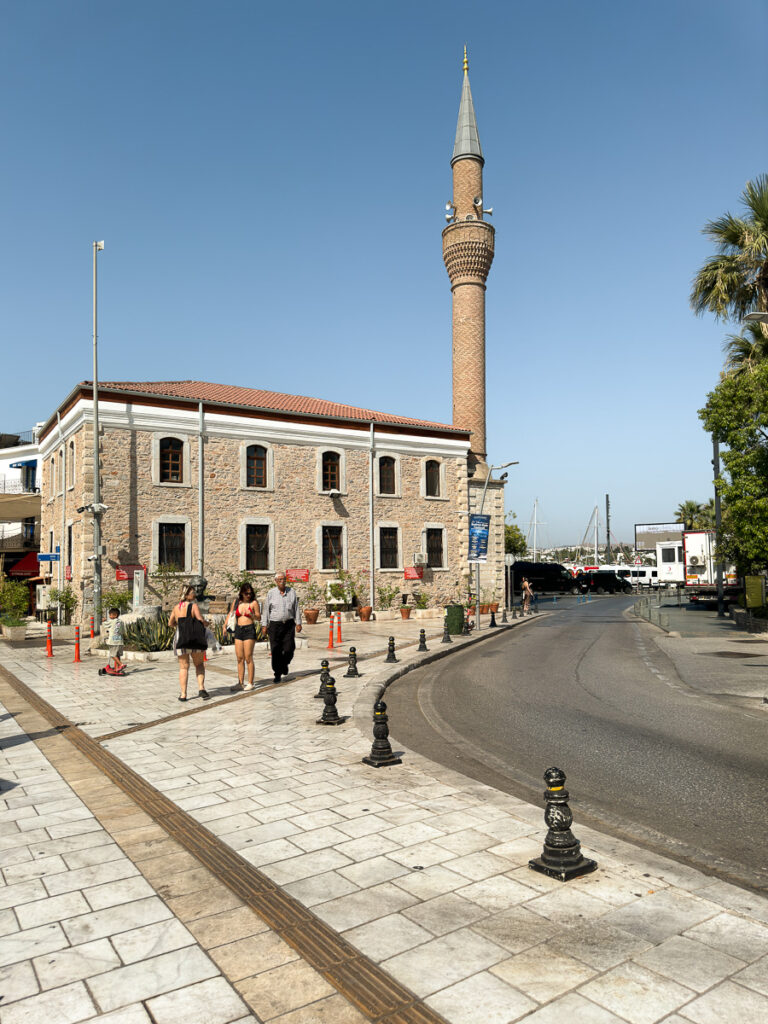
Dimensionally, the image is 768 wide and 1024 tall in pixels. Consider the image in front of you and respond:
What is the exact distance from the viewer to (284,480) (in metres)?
30.3

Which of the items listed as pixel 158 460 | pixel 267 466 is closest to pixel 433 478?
pixel 267 466

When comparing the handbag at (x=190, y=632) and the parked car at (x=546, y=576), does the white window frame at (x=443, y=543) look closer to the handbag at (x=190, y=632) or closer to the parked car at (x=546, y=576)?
the handbag at (x=190, y=632)

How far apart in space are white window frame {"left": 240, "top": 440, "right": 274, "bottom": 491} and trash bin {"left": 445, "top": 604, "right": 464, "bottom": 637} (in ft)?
34.1

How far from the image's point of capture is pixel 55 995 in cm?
329

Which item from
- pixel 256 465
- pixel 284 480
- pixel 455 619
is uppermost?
pixel 256 465

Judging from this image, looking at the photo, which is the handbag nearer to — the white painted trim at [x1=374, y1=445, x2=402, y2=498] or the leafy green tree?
the leafy green tree

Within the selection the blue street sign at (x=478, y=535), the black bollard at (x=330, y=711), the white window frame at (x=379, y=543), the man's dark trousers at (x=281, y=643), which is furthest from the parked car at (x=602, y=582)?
the black bollard at (x=330, y=711)

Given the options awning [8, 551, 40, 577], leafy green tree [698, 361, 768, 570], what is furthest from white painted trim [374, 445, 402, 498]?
awning [8, 551, 40, 577]

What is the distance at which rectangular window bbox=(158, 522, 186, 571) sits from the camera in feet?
88.6

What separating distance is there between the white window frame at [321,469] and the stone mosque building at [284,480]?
62 mm

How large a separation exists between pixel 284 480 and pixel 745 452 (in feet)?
57.7

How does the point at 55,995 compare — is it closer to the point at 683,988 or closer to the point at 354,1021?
the point at 354,1021

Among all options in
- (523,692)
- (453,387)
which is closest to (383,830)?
(523,692)

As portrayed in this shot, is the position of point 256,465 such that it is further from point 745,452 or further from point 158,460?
point 745,452
